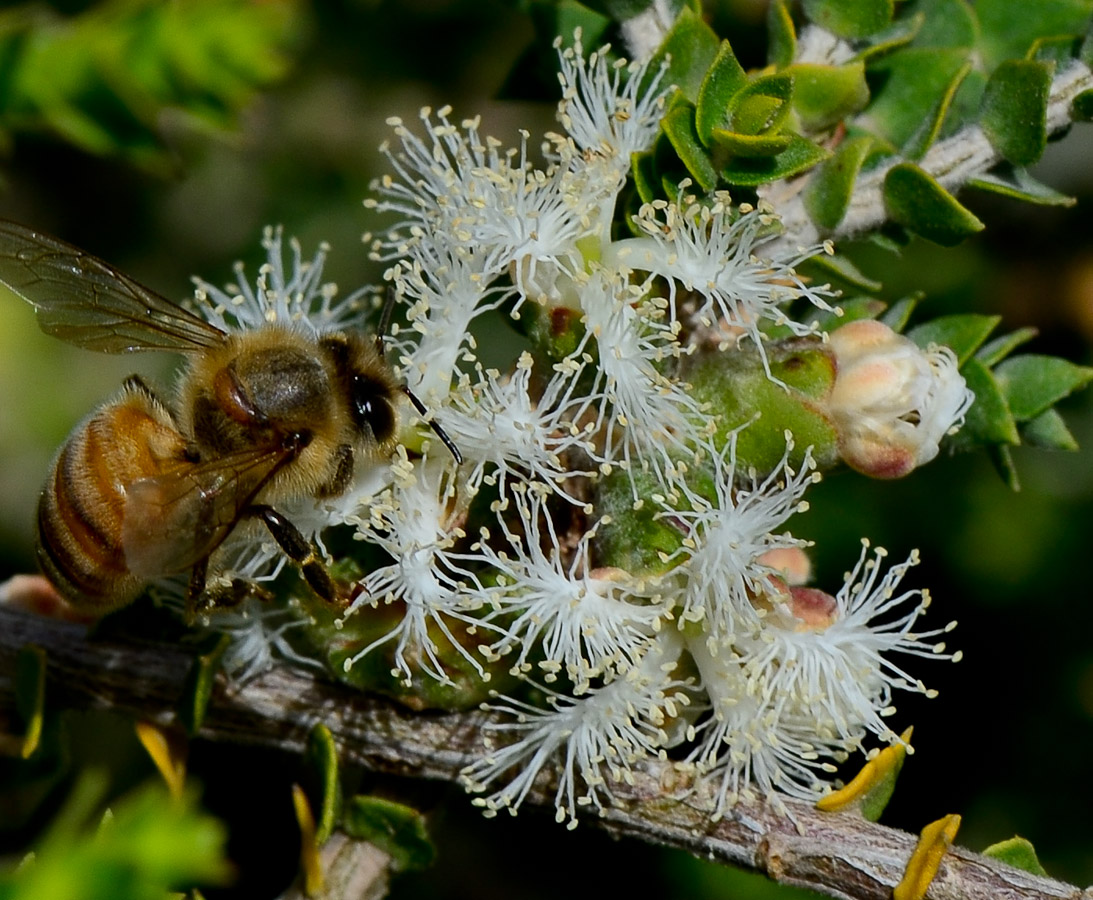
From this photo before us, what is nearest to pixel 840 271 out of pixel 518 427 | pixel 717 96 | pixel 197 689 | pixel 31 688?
pixel 717 96

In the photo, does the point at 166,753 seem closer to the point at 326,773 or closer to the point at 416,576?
the point at 326,773

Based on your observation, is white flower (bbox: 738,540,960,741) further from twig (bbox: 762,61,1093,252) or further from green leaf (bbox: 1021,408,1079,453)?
twig (bbox: 762,61,1093,252)

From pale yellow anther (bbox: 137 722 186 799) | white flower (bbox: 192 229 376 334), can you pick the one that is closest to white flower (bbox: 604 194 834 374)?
white flower (bbox: 192 229 376 334)

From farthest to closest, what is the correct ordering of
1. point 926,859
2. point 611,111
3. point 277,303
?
point 277,303 < point 611,111 < point 926,859

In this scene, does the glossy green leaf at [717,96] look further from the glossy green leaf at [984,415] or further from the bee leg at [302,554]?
the bee leg at [302,554]

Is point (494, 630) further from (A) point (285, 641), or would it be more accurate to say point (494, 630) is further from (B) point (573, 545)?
(A) point (285, 641)

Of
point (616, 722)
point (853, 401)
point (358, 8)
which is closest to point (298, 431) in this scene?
point (616, 722)

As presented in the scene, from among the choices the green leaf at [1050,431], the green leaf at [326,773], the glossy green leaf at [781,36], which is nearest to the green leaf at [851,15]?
the glossy green leaf at [781,36]
